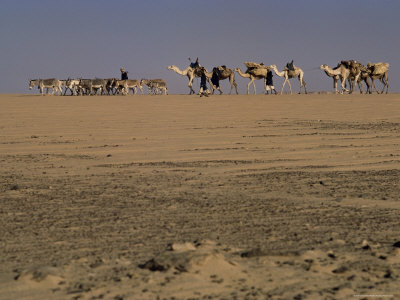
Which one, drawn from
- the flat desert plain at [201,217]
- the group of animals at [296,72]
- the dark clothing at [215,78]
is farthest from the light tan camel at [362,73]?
the flat desert plain at [201,217]

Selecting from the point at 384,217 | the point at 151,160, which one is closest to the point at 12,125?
the point at 151,160

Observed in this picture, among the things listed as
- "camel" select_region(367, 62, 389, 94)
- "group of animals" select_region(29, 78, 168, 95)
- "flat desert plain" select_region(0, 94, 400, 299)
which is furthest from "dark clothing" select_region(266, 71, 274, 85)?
"flat desert plain" select_region(0, 94, 400, 299)

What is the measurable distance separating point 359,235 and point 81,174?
424 centimetres

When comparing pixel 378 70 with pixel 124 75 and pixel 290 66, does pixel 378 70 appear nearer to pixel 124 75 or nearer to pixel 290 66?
pixel 290 66

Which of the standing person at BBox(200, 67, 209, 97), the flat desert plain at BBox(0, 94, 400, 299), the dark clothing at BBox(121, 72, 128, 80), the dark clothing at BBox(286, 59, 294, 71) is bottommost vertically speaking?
the flat desert plain at BBox(0, 94, 400, 299)

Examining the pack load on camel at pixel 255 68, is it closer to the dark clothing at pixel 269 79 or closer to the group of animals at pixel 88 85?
the dark clothing at pixel 269 79

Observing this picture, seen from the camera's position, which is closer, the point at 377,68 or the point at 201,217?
the point at 201,217

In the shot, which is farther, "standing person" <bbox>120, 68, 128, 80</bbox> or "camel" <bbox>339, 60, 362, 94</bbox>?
"standing person" <bbox>120, 68, 128, 80</bbox>

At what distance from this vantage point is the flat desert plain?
392cm

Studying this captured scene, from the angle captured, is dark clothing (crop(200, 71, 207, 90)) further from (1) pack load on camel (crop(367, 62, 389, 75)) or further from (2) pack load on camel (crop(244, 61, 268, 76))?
(1) pack load on camel (crop(367, 62, 389, 75))

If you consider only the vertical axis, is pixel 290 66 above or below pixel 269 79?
above

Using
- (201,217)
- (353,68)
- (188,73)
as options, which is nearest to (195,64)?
(188,73)

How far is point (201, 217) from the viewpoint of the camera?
5730 mm

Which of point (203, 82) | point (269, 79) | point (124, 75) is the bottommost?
point (203, 82)
